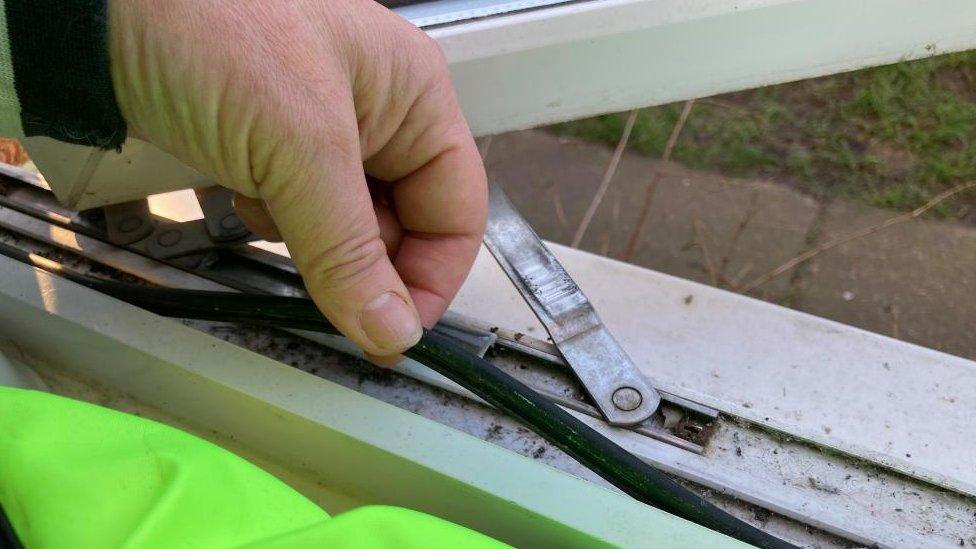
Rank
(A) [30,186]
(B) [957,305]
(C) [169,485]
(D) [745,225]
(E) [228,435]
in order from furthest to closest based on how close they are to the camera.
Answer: (D) [745,225], (B) [957,305], (A) [30,186], (E) [228,435], (C) [169,485]

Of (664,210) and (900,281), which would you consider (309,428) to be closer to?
(664,210)

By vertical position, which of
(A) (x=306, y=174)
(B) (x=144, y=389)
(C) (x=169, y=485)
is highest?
(A) (x=306, y=174)

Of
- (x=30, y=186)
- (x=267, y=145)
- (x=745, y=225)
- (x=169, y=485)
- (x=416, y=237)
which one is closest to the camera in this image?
(x=169, y=485)

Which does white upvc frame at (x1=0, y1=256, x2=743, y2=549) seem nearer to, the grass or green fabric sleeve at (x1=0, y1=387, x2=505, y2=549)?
green fabric sleeve at (x1=0, y1=387, x2=505, y2=549)

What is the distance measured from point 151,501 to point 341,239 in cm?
26

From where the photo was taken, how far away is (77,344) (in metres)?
0.80

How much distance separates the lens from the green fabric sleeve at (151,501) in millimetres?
491

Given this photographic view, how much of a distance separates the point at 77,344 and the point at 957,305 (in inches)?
62.9

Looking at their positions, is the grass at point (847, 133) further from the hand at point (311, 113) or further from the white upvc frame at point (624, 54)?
the hand at point (311, 113)

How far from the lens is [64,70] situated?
604mm

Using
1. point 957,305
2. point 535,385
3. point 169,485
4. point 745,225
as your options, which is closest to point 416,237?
point 535,385

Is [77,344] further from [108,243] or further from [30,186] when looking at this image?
[30,186]

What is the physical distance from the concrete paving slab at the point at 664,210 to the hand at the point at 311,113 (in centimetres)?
102

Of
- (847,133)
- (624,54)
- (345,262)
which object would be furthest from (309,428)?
(847,133)
